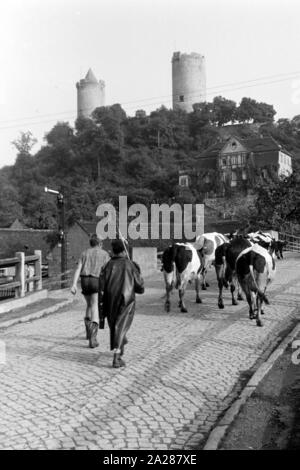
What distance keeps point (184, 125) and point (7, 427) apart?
10530 centimetres

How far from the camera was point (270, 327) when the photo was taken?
1140 cm

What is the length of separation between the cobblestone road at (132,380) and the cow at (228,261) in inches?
48.8

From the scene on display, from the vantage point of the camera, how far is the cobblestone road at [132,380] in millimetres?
5645

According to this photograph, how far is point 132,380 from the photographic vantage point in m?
7.55

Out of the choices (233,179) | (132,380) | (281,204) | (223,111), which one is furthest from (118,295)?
(223,111)

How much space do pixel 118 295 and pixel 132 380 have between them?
1214 mm

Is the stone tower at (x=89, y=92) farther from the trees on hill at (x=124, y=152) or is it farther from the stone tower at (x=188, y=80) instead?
the stone tower at (x=188, y=80)

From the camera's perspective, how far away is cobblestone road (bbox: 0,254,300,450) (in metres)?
5.64

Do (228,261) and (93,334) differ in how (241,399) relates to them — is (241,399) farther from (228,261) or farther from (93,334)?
(228,261)

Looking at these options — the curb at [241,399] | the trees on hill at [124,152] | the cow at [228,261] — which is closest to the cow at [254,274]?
the curb at [241,399]

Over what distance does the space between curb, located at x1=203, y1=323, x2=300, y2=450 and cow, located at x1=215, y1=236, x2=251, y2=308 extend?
12.6 feet

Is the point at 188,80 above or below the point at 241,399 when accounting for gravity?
above

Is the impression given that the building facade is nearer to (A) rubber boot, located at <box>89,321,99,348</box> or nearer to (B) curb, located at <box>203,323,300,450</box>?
(B) curb, located at <box>203,323,300,450</box>
